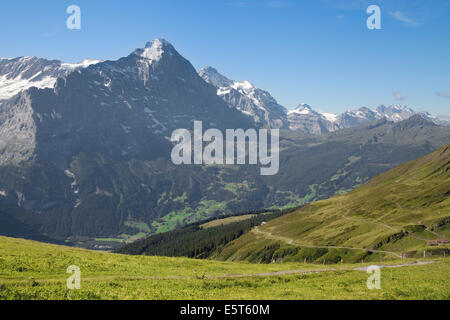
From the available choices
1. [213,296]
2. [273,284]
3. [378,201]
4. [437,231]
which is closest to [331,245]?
[437,231]

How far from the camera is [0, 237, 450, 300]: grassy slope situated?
30.3m

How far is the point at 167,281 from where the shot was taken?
39.9m

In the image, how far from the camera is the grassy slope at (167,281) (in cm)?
3033

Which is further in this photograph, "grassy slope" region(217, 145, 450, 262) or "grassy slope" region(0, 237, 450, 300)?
"grassy slope" region(217, 145, 450, 262)

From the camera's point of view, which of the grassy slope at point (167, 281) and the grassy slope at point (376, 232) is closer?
the grassy slope at point (167, 281)

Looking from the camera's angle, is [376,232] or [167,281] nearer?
[167,281]

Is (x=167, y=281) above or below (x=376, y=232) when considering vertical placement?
above
